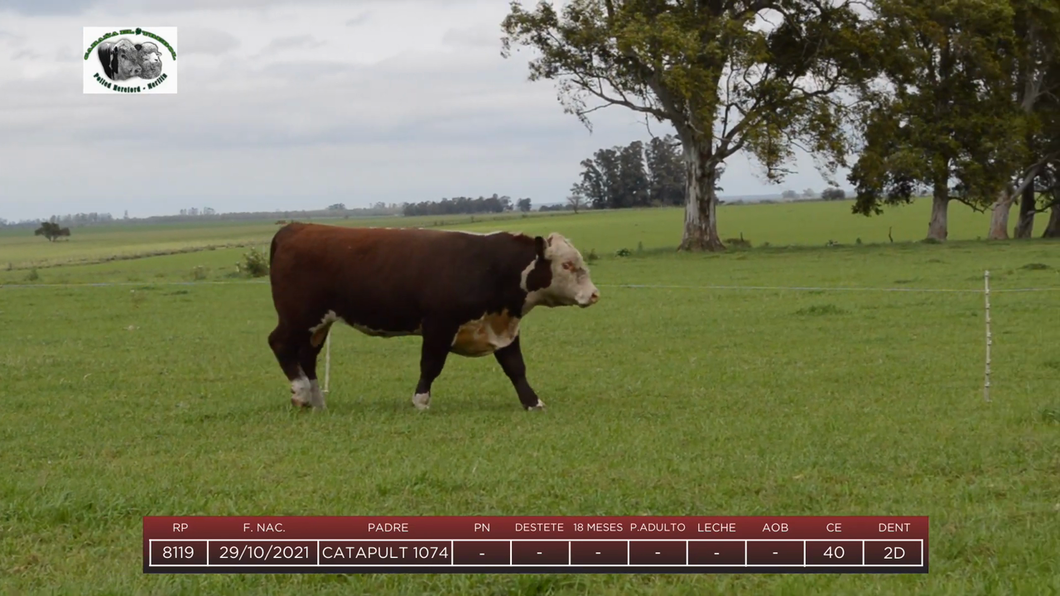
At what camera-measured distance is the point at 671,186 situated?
11019 cm

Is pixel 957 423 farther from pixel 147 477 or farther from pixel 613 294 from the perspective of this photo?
pixel 613 294

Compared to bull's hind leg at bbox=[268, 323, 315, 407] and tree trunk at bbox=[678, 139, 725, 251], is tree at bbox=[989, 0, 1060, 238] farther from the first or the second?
bull's hind leg at bbox=[268, 323, 315, 407]

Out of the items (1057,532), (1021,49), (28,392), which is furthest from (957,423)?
(1021,49)

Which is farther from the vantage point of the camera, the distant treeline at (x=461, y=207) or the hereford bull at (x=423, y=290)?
the distant treeline at (x=461, y=207)

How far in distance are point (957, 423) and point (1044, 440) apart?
1.03 metres

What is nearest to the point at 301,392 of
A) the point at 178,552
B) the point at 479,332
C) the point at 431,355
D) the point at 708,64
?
the point at 431,355

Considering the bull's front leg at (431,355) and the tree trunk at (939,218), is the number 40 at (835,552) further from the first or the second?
the tree trunk at (939,218)

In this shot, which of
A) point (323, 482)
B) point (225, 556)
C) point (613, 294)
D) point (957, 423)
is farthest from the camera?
point (613, 294)

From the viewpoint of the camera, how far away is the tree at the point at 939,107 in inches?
1692

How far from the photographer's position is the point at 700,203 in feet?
146
